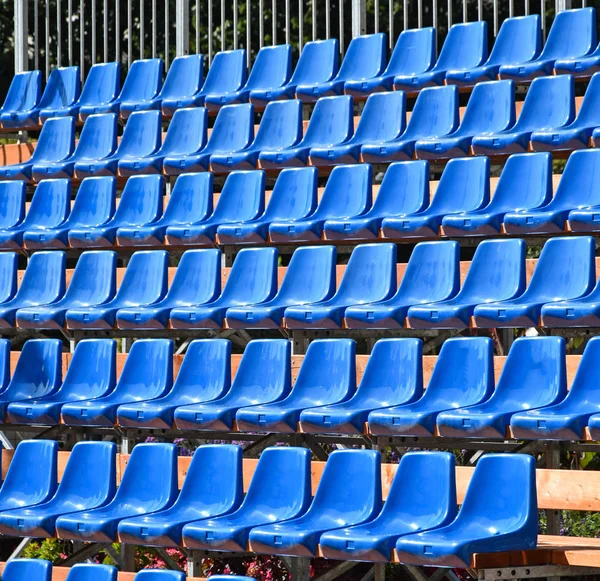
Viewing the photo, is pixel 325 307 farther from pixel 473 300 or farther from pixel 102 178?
pixel 102 178

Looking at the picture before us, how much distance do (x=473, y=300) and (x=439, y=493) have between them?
4.21 feet

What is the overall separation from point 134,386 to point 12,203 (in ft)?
6.76

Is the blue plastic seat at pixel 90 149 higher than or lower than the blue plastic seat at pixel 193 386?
higher

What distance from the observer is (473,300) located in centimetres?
485

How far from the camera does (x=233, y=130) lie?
6793mm

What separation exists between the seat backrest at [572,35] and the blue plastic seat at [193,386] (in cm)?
257

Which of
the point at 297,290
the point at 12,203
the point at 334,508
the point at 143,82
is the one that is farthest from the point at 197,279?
the point at 143,82

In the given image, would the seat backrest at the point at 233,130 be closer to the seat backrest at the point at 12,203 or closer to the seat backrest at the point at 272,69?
the seat backrest at the point at 272,69

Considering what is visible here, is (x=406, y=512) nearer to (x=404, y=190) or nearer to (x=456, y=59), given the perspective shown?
(x=404, y=190)

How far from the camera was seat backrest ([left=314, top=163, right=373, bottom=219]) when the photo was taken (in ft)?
19.0

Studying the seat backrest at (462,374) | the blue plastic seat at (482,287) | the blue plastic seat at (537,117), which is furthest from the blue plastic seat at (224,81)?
the seat backrest at (462,374)

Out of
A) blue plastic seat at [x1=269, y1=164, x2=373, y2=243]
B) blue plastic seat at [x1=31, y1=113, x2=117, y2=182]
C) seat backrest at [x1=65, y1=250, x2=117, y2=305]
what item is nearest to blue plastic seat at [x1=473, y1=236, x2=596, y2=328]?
blue plastic seat at [x1=269, y1=164, x2=373, y2=243]

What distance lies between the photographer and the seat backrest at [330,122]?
254 inches

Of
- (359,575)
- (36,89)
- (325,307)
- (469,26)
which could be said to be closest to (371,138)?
(469,26)
